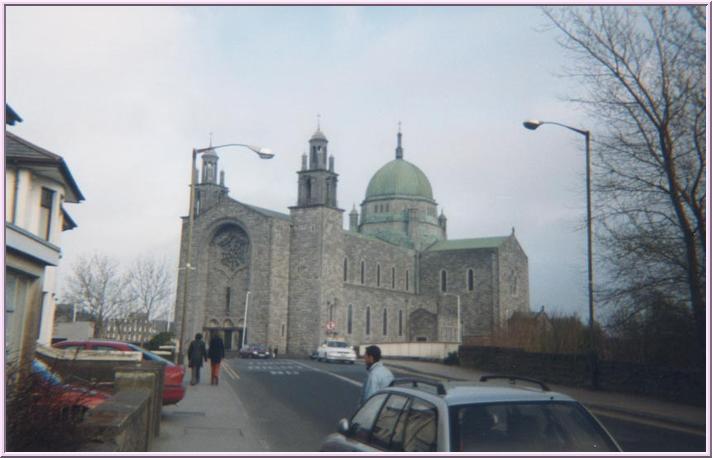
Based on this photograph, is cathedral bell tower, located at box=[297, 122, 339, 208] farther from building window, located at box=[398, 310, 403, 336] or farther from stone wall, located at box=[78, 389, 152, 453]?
stone wall, located at box=[78, 389, 152, 453]

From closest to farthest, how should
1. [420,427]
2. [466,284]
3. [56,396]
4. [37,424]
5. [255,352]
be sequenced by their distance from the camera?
1. [37,424]
2. [56,396]
3. [420,427]
4. [255,352]
5. [466,284]

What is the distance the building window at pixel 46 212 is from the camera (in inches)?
611

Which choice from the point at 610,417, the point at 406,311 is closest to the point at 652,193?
the point at 610,417

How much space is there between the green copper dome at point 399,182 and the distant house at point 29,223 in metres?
68.2

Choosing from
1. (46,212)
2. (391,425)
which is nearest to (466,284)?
(46,212)

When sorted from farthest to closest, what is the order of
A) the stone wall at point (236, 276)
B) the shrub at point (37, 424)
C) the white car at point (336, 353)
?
1. the stone wall at point (236, 276)
2. the white car at point (336, 353)
3. the shrub at point (37, 424)

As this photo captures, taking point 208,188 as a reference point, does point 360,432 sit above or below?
below

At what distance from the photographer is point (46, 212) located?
1587 centimetres

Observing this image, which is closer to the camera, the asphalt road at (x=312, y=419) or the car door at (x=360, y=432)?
the car door at (x=360, y=432)

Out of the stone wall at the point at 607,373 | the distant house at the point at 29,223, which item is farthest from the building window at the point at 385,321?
the distant house at the point at 29,223

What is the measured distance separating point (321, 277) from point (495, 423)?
55.1 metres

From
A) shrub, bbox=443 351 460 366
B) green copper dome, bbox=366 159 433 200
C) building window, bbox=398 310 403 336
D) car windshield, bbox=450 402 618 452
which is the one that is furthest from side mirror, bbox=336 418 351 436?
green copper dome, bbox=366 159 433 200

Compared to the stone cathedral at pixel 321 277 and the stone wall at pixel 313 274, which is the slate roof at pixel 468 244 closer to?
the stone cathedral at pixel 321 277

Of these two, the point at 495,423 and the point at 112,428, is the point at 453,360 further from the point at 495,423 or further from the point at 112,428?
the point at 112,428
